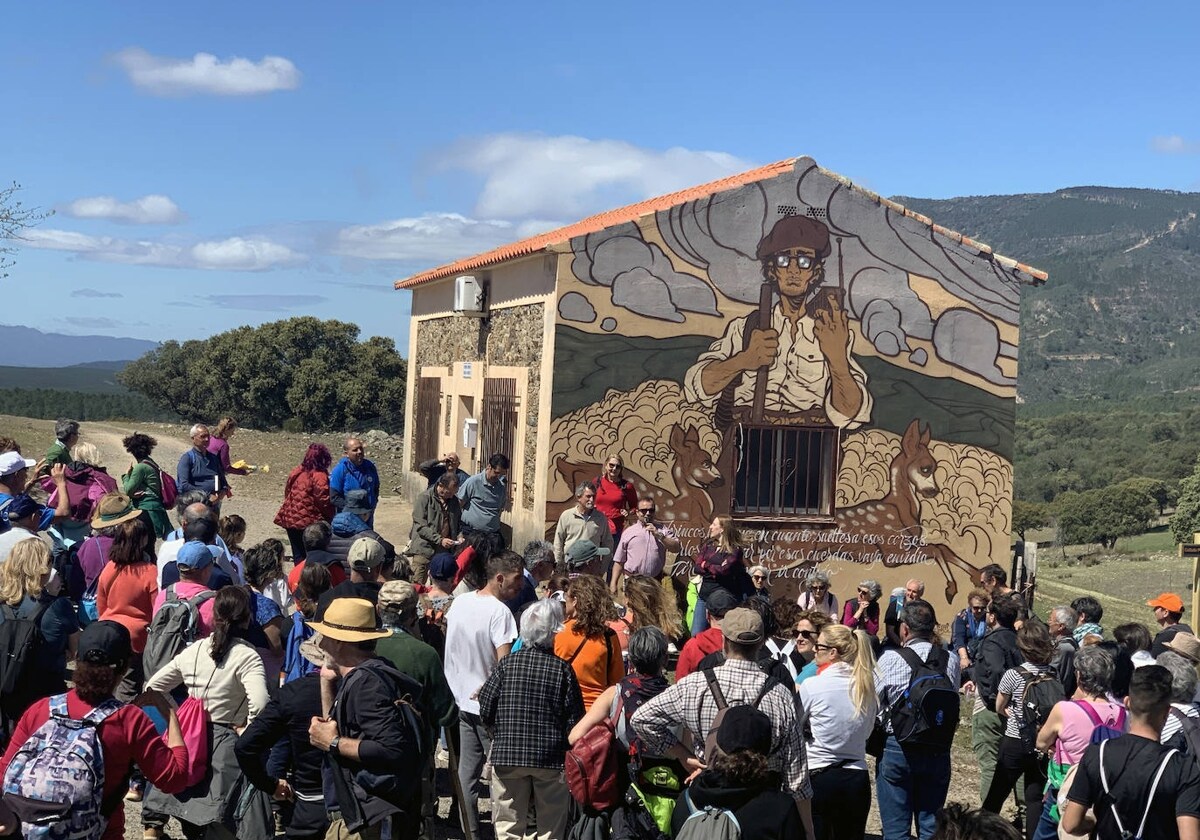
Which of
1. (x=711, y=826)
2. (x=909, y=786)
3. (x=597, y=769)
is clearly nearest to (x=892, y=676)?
(x=909, y=786)

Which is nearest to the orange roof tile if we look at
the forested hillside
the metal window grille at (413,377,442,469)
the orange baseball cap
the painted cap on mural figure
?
the painted cap on mural figure

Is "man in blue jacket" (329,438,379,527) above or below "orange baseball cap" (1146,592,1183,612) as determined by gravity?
above

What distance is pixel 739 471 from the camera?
15.5m

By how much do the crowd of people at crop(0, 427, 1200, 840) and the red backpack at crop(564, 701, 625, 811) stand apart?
0.01m

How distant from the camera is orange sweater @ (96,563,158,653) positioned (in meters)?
7.27

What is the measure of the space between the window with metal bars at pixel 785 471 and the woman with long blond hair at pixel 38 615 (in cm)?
983

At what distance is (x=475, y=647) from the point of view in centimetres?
722

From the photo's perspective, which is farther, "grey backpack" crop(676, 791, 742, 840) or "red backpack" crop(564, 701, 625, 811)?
"red backpack" crop(564, 701, 625, 811)

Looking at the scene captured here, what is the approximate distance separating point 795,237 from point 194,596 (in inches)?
405

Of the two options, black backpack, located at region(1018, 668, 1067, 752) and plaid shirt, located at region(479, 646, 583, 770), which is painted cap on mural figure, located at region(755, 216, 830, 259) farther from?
plaid shirt, located at region(479, 646, 583, 770)

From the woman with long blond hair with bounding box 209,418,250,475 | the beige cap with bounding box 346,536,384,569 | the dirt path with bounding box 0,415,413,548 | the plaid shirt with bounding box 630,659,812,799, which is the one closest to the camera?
the plaid shirt with bounding box 630,659,812,799

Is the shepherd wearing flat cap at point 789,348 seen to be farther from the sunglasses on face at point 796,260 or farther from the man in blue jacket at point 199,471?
the man in blue jacket at point 199,471

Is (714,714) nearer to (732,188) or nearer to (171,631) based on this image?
(171,631)

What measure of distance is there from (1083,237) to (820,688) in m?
186
